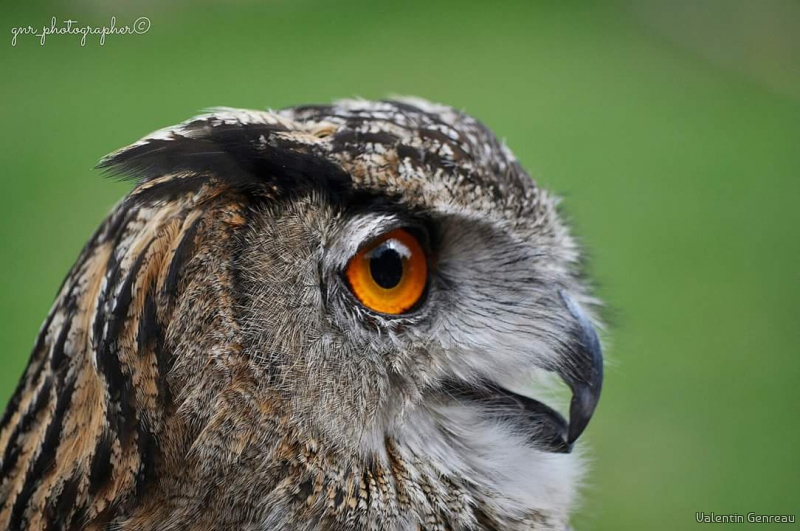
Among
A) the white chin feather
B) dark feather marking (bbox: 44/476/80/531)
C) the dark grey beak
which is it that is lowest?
dark feather marking (bbox: 44/476/80/531)

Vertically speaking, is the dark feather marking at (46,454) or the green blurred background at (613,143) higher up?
the green blurred background at (613,143)

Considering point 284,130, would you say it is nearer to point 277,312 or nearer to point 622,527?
point 277,312

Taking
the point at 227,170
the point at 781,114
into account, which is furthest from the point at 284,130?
the point at 781,114

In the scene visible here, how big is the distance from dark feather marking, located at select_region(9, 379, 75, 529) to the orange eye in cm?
54

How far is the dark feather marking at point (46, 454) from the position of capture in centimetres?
129

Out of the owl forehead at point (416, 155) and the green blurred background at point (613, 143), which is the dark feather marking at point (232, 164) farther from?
the green blurred background at point (613, 143)

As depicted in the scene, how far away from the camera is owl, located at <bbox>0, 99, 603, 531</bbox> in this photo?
3.90 ft

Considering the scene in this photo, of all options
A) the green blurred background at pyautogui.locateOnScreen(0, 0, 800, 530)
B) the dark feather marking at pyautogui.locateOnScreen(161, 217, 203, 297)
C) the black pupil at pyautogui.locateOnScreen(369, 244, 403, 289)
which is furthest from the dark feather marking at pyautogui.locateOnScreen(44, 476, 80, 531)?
the green blurred background at pyautogui.locateOnScreen(0, 0, 800, 530)

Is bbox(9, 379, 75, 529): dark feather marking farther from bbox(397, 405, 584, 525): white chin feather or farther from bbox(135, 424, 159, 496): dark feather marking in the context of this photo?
bbox(397, 405, 584, 525): white chin feather

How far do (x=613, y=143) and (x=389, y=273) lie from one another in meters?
6.84

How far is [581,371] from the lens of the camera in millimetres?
1540

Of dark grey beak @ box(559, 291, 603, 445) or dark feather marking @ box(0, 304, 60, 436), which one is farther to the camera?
dark grey beak @ box(559, 291, 603, 445)

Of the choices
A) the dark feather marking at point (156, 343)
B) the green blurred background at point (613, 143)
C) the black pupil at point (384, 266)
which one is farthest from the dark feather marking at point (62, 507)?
the green blurred background at point (613, 143)

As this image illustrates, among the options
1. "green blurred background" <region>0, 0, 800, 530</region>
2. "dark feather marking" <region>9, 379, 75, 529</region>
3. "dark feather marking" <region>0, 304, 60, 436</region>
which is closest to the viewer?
"dark feather marking" <region>9, 379, 75, 529</region>
